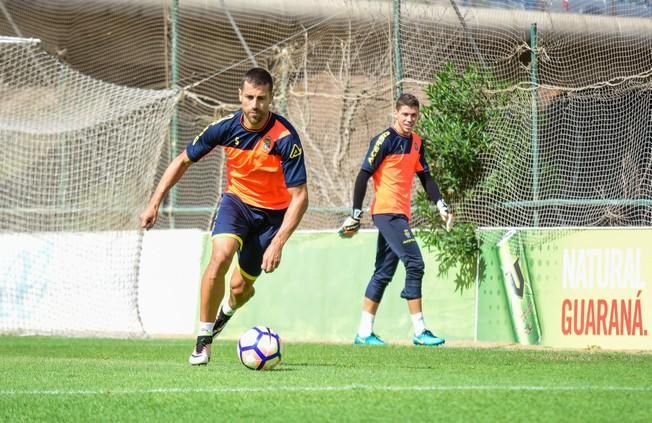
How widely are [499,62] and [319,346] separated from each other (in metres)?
4.35

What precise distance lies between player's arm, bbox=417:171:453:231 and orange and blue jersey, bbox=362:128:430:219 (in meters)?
0.09

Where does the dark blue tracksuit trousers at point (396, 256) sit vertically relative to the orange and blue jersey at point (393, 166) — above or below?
below

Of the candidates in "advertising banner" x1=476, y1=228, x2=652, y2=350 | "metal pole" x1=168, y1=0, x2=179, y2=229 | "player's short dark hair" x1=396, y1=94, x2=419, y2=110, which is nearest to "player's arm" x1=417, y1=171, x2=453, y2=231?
"player's short dark hair" x1=396, y1=94, x2=419, y2=110

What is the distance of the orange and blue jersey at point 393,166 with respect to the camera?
12.4 meters

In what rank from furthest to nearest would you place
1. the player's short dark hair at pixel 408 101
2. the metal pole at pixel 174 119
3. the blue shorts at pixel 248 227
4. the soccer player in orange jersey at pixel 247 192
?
the metal pole at pixel 174 119, the player's short dark hair at pixel 408 101, the blue shorts at pixel 248 227, the soccer player in orange jersey at pixel 247 192

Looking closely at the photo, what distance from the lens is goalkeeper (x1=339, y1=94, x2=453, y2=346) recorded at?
39.9 feet

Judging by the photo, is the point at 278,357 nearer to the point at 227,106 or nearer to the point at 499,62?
the point at 499,62

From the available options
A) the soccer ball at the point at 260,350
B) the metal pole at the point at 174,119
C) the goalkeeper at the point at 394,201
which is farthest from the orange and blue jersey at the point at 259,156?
the metal pole at the point at 174,119

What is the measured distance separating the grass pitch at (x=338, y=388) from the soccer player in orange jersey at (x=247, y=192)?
1.74 ft

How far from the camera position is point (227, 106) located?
17.5 meters

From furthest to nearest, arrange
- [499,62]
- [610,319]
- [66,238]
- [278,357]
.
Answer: [66,238] < [499,62] < [610,319] < [278,357]

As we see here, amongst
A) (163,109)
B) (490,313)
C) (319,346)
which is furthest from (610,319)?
(163,109)

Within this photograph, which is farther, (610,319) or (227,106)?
(227,106)

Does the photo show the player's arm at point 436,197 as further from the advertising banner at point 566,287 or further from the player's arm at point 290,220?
the player's arm at point 290,220
